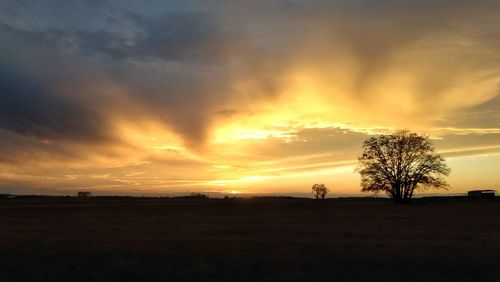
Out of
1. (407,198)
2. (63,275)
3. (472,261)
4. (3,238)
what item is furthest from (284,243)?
(407,198)

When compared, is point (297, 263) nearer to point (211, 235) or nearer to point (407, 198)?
point (211, 235)

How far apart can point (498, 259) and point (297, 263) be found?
27.5ft

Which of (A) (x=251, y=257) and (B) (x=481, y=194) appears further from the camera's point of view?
(B) (x=481, y=194)

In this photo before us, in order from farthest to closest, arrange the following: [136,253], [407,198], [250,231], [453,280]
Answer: [407,198], [250,231], [136,253], [453,280]

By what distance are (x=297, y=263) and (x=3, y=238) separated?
18973mm

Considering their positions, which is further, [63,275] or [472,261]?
[472,261]

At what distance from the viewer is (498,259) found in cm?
1934

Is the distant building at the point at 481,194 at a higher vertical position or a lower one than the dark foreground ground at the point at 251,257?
higher

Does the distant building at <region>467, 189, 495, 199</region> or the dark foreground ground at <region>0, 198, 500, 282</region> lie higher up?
the distant building at <region>467, 189, 495, 199</region>

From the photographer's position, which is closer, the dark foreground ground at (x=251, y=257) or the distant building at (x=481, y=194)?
the dark foreground ground at (x=251, y=257)

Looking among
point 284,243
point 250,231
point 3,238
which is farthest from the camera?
point 250,231

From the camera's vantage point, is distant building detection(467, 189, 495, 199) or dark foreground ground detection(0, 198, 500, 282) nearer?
dark foreground ground detection(0, 198, 500, 282)

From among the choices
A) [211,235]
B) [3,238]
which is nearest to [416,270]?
[211,235]

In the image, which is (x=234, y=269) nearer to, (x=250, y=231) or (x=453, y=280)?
(x=453, y=280)
